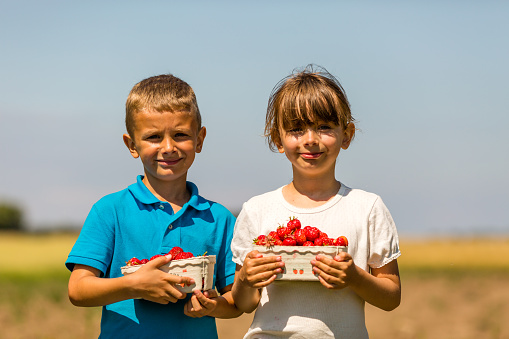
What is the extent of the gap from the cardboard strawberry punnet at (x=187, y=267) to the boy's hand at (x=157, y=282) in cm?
Result: 3

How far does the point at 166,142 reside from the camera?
13.6 ft

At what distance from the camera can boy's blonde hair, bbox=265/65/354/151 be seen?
3.95 m

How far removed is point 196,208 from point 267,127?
2.42ft

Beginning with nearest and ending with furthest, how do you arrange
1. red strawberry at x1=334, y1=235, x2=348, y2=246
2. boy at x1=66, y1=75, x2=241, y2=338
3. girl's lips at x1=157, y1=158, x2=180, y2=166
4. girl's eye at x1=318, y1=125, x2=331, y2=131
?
1. red strawberry at x1=334, y1=235, x2=348, y2=246
2. girl's eye at x1=318, y1=125, x2=331, y2=131
3. boy at x1=66, y1=75, x2=241, y2=338
4. girl's lips at x1=157, y1=158, x2=180, y2=166

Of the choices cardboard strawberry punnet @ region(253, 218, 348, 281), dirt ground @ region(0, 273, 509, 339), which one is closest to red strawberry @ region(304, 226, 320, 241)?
cardboard strawberry punnet @ region(253, 218, 348, 281)

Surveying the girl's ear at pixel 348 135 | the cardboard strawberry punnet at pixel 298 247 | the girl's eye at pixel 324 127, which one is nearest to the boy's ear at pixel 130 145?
the cardboard strawberry punnet at pixel 298 247

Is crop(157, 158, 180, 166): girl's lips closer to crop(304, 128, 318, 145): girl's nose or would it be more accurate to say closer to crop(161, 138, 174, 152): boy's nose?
crop(161, 138, 174, 152): boy's nose

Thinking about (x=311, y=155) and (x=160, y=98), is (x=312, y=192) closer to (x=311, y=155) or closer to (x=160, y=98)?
(x=311, y=155)

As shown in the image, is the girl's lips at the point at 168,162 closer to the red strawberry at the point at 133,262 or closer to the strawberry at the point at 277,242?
the red strawberry at the point at 133,262

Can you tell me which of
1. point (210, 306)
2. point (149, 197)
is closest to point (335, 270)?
point (210, 306)

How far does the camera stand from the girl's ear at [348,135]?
13.5 feet

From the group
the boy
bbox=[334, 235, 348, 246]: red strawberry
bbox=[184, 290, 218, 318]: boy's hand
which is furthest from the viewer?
the boy

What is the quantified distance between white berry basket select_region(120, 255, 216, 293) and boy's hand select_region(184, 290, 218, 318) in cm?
5

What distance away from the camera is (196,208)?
14.2ft
